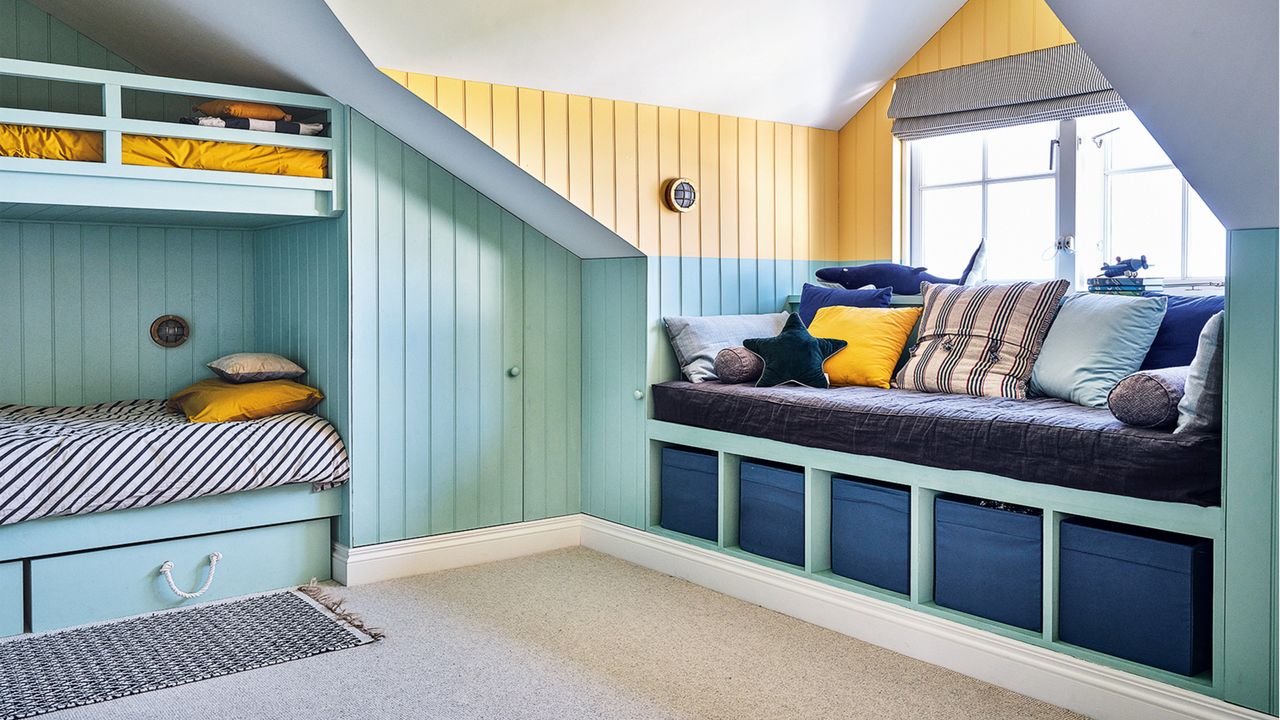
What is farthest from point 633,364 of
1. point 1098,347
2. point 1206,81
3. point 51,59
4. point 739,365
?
point 51,59

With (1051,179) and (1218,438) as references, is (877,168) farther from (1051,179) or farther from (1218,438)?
(1218,438)

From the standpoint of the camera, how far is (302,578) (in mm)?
3582

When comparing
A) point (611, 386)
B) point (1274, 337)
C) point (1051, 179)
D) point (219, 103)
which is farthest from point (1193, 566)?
point (219, 103)

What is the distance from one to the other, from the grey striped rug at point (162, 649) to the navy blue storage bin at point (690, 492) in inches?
46.3

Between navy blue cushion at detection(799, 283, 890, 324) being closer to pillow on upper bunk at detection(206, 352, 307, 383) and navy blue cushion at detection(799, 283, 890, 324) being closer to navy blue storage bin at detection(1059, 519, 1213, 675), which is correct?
navy blue storage bin at detection(1059, 519, 1213, 675)

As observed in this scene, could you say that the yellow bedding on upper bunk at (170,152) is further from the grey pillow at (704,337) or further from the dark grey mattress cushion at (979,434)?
the dark grey mattress cushion at (979,434)

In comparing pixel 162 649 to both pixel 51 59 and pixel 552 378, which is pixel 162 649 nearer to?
pixel 552 378

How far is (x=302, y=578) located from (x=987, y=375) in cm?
238

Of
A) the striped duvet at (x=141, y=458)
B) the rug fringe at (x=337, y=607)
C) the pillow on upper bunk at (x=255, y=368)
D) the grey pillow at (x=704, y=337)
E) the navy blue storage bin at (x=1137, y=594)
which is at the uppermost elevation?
the grey pillow at (x=704, y=337)

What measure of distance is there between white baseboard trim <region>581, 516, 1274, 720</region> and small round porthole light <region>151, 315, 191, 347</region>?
193cm

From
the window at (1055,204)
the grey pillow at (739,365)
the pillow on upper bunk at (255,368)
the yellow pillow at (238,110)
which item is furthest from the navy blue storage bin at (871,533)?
the yellow pillow at (238,110)

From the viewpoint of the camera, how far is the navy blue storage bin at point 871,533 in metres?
2.94

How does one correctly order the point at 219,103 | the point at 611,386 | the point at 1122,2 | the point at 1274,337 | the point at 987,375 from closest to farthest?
the point at 1122,2 < the point at 1274,337 < the point at 987,375 < the point at 219,103 < the point at 611,386

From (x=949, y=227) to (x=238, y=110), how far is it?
2717 mm
